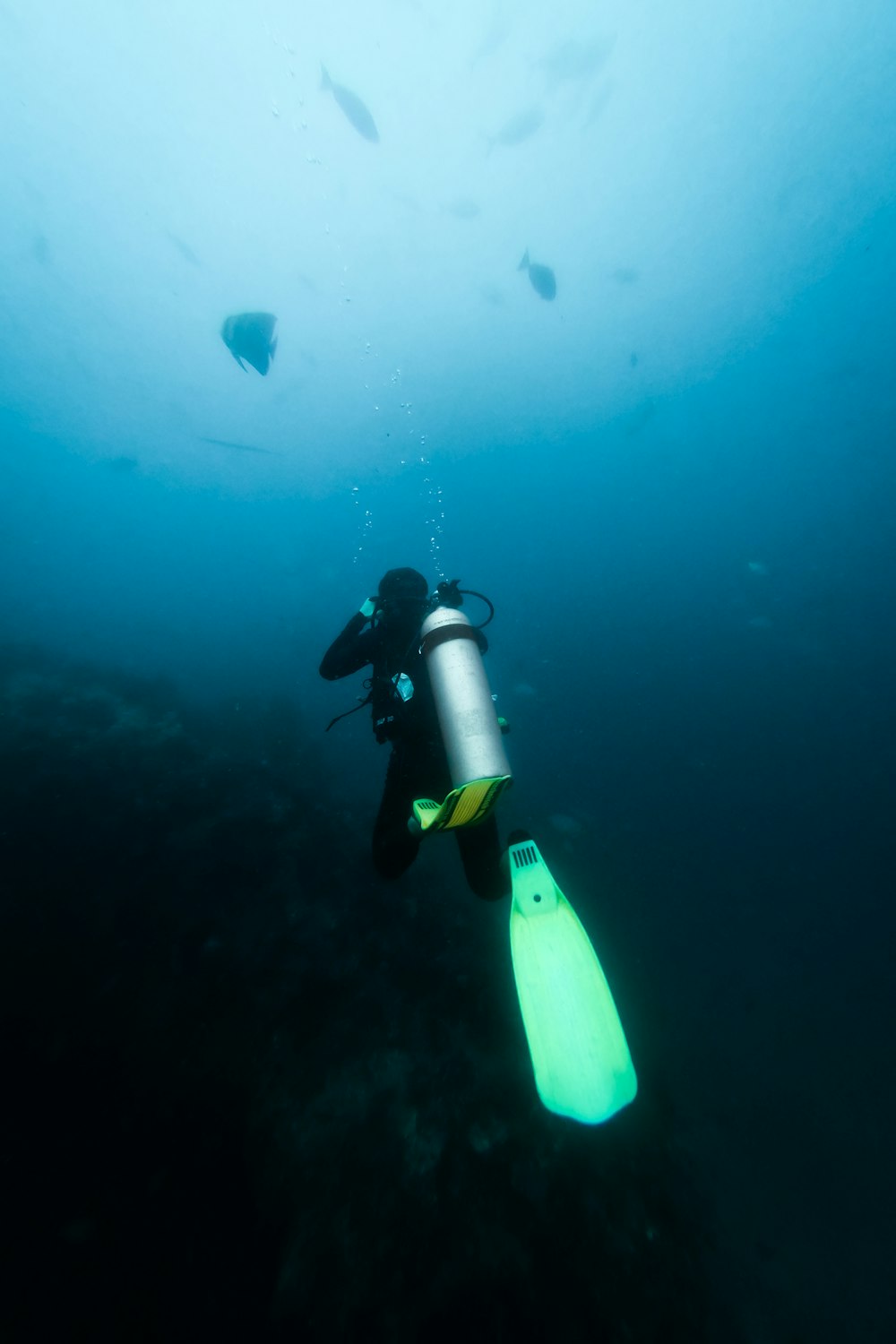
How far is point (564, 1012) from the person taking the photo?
2.80m

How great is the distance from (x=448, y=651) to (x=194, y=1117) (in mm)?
5417

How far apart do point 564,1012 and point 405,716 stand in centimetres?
234

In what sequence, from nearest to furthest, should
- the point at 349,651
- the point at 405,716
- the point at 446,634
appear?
1. the point at 446,634
2. the point at 405,716
3. the point at 349,651

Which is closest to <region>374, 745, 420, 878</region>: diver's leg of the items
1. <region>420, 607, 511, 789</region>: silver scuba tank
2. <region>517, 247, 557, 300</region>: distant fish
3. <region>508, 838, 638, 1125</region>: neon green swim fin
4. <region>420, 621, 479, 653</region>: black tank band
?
<region>420, 607, 511, 789</region>: silver scuba tank

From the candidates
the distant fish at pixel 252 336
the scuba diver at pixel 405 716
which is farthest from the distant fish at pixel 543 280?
the scuba diver at pixel 405 716

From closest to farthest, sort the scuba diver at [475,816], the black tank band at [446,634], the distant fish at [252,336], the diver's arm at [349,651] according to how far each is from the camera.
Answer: the scuba diver at [475,816] < the black tank band at [446,634] < the diver's arm at [349,651] < the distant fish at [252,336]

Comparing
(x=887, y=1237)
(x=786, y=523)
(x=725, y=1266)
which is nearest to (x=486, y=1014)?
(x=725, y=1266)

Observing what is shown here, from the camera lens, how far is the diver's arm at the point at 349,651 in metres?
4.00

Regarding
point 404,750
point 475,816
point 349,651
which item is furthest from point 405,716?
point 475,816

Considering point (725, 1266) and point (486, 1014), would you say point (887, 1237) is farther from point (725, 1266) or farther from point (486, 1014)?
point (486, 1014)

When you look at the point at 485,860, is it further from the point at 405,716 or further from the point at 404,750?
the point at 405,716

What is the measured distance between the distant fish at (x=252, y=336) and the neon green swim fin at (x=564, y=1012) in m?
25.6

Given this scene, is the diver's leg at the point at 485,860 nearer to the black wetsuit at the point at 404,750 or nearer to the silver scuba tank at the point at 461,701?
the black wetsuit at the point at 404,750

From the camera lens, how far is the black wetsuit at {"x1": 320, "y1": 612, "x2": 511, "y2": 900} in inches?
138
